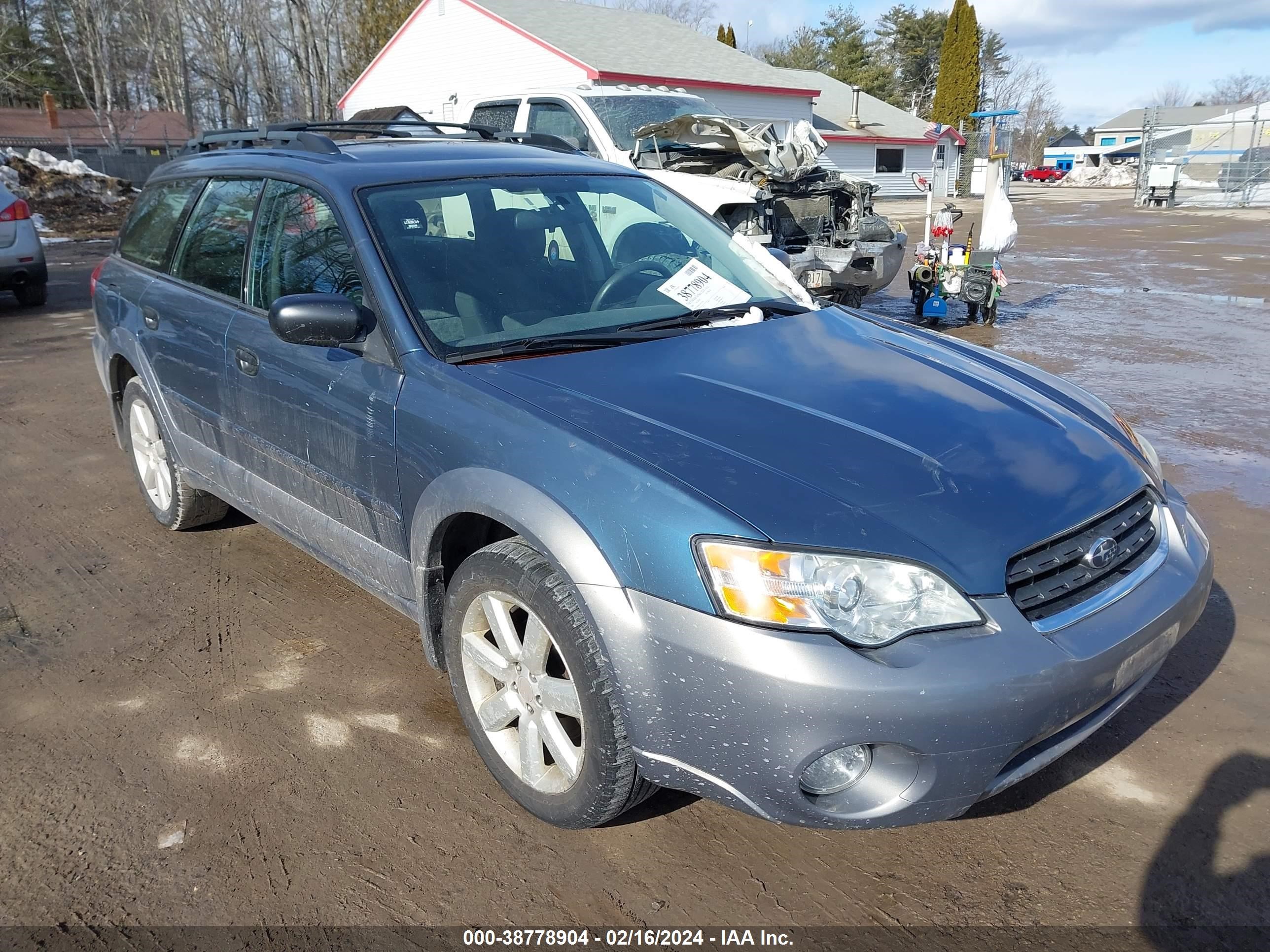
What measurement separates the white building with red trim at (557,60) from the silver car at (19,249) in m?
15.1

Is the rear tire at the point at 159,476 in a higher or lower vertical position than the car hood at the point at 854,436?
lower

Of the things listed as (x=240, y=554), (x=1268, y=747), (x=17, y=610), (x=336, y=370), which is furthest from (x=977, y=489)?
(x=17, y=610)

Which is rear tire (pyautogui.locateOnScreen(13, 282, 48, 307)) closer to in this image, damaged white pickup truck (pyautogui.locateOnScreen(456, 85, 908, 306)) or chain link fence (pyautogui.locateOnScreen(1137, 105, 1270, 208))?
damaged white pickup truck (pyautogui.locateOnScreen(456, 85, 908, 306))

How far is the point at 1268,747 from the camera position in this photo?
2854mm


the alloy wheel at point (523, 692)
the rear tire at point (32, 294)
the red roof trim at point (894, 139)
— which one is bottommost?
the alloy wheel at point (523, 692)

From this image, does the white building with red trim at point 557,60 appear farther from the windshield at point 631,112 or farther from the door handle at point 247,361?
the door handle at point 247,361

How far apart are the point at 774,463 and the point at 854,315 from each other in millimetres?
1611

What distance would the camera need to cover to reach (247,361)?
3.47 m

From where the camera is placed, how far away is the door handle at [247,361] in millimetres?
3424

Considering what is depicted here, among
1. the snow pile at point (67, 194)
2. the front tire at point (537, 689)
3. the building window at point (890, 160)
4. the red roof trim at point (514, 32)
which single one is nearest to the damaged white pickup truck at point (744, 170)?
the front tire at point (537, 689)

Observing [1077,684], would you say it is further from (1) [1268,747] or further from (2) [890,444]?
(1) [1268,747]

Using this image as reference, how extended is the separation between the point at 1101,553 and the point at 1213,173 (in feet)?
131

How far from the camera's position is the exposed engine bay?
30.7 ft

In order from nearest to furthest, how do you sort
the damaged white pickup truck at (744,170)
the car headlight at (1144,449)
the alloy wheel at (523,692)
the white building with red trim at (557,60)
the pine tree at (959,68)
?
1. the alloy wheel at (523,692)
2. the car headlight at (1144,449)
3. the damaged white pickup truck at (744,170)
4. the white building with red trim at (557,60)
5. the pine tree at (959,68)
